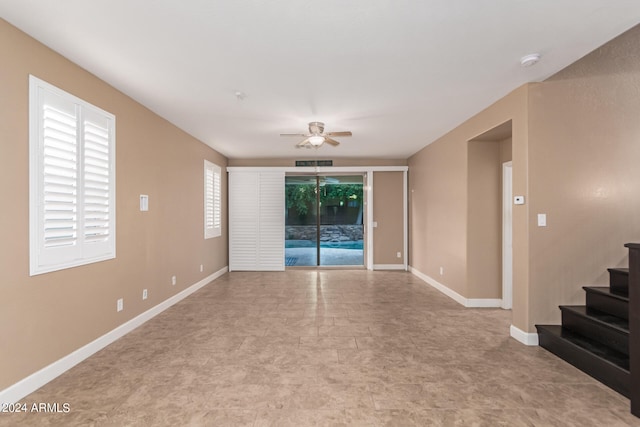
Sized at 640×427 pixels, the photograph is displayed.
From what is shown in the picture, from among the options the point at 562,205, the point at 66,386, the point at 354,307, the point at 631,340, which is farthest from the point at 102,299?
the point at 562,205

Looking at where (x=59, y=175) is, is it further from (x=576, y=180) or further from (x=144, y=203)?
(x=576, y=180)

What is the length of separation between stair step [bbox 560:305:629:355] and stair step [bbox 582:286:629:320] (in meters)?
0.05

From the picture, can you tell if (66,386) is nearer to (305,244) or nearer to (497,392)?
(497,392)

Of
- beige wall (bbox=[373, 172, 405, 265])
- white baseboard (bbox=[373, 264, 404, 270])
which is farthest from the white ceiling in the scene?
white baseboard (bbox=[373, 264, 404, 270])

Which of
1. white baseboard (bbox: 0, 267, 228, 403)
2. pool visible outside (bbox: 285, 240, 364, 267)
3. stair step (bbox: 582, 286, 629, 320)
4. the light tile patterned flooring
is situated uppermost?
stair step (bbox: 582, 286, 629, 320)

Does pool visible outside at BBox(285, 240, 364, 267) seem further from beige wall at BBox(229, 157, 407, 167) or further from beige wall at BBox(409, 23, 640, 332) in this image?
beige wall at BBox(409, 23, 640, 332)

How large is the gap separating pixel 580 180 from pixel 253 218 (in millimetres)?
5756

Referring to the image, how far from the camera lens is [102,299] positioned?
2992 mm

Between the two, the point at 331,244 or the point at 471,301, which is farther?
the point at 331,244

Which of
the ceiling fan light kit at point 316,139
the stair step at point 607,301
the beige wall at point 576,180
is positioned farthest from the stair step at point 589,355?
the ceiling fan light kit at point 316,139

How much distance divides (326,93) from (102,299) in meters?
3.12

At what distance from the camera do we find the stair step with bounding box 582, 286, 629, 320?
2.64 m

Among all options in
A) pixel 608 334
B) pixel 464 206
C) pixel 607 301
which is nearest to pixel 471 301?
pixel 464 206

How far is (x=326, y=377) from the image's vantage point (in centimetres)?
245
